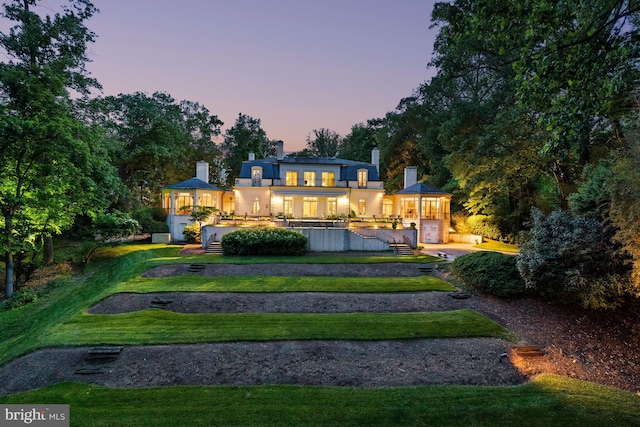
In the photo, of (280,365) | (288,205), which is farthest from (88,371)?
(288,205)

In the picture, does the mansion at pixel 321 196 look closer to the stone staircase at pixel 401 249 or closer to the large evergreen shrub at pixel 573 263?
the stone staircase at pixel 401 249

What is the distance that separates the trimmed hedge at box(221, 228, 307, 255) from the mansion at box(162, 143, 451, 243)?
8.00m

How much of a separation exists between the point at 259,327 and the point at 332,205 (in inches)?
836

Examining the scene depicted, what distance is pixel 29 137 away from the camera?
46.4 feet

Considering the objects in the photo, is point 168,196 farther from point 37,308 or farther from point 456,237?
point 456,237

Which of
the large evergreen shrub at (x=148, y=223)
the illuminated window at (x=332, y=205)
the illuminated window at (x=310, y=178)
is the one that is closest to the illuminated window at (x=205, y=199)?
the large evergreen shrub at (x=148, y=223)

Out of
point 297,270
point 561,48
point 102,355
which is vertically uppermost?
point 561,48

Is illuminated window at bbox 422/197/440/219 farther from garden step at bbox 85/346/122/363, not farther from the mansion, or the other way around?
garden step at bbox 85/346/122/363

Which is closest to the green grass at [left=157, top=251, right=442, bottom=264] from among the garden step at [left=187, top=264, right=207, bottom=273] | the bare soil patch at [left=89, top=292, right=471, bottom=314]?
the garden step at [left=187, top=264, right=207, bottom=273]

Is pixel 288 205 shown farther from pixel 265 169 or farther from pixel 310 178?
pixel 265 169

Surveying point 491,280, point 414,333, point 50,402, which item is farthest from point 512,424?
point 50,402

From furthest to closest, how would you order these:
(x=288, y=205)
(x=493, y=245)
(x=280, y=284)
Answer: (x=288, y=205) < (x=493, y=245) < (x=280, y=284)

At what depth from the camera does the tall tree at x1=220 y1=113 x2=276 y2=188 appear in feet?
146
